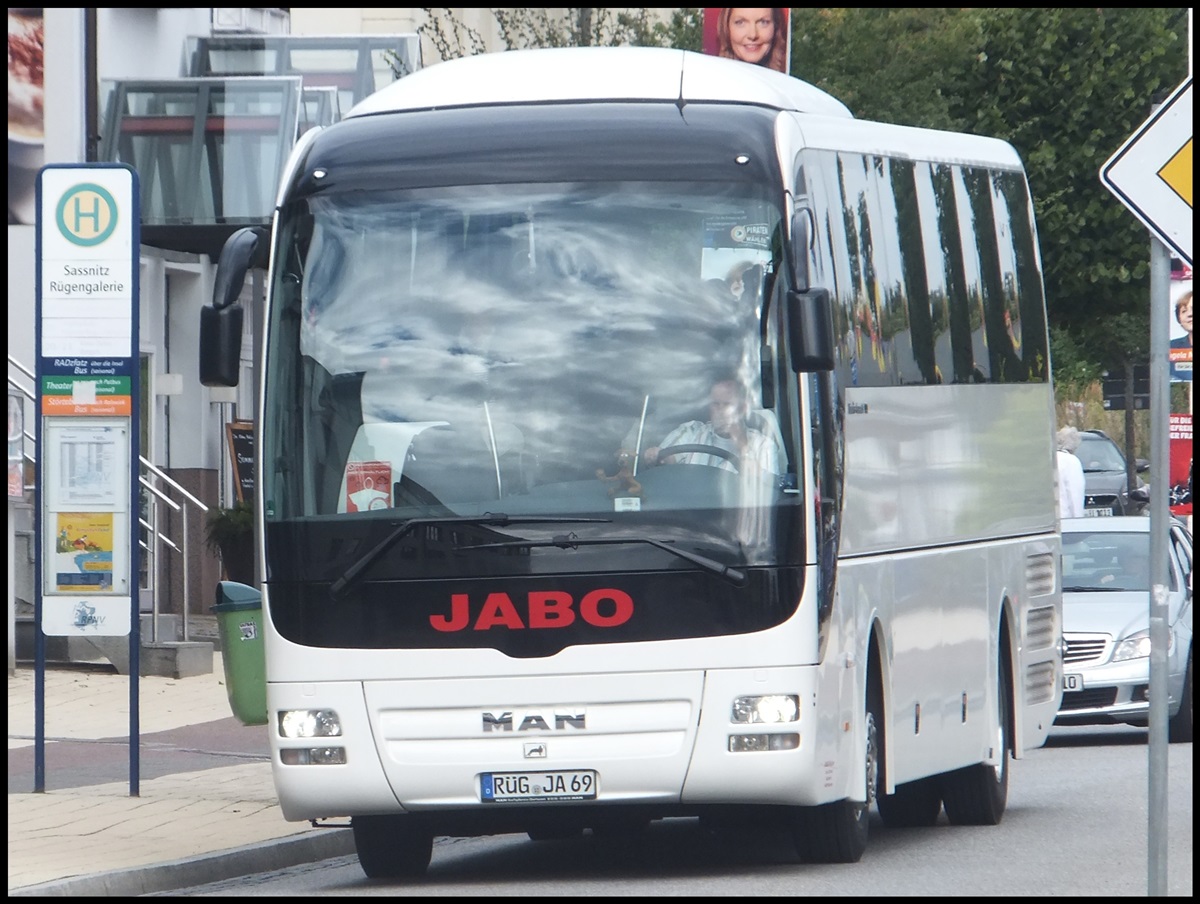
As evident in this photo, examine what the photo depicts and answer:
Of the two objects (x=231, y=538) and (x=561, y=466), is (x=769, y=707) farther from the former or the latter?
(x=231, y=538)

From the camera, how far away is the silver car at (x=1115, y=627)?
1838 cm

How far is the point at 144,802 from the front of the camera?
13.8m

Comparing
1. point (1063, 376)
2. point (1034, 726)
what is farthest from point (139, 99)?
point (1063, 376)

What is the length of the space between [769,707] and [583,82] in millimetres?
2932

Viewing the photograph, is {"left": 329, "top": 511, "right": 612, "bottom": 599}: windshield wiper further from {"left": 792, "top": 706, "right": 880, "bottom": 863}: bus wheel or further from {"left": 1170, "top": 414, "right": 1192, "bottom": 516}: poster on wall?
{"left": 1170, "top": 414, "right": 1192, "bottom": 516}: poster on wall

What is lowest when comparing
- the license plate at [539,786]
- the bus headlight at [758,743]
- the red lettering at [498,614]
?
the license plate at [539,786]

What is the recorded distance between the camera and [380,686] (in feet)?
34.8

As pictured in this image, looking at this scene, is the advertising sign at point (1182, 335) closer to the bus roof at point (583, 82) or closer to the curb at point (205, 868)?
the curb at point (205, 868)

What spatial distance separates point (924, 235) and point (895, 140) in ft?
1.74

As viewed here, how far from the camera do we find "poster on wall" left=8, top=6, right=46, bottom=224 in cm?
2422

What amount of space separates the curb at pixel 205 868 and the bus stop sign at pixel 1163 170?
4733 millimetres

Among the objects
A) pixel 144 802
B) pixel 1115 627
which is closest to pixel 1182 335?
pixel 1115 627

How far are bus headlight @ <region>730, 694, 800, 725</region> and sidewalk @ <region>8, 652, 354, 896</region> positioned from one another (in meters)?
2.67

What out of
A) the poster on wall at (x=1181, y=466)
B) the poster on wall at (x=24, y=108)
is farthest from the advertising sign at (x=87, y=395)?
the poster on wall at (x=1181, y=466)
